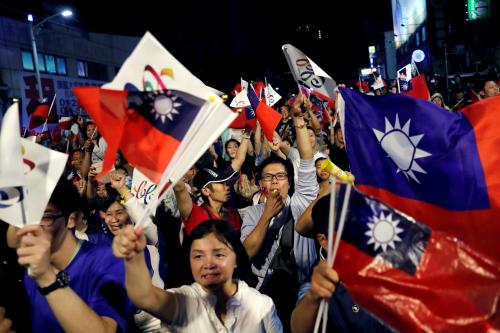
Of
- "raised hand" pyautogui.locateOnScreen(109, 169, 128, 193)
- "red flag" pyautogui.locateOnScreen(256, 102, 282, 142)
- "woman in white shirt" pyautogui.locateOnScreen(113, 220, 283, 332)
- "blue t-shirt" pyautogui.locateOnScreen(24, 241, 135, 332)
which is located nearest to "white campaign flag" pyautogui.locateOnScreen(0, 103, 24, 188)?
"blue t-shirt" pyautogui.locateOnScreen(24, 241, 135, 332)

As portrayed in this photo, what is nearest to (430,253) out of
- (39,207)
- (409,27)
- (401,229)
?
(401,229)

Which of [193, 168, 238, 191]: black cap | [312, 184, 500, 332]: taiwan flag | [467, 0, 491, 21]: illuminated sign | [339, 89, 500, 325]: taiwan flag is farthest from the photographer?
[467, 0, 491, 21]: illuminated sign

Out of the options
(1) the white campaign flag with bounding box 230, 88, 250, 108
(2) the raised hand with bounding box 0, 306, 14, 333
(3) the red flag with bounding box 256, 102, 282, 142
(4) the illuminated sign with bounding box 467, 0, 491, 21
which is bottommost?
(2) the raised hand with bounding box 0, 306, 14, 333

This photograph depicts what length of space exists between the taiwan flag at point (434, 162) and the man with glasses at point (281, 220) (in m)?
0.82

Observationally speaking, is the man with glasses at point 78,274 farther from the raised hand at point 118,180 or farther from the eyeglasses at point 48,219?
the raised hand at point 118,180

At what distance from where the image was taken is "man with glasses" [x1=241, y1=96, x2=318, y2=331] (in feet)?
13.5

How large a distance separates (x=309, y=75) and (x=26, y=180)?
164 inches

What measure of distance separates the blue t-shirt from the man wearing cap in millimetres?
1690

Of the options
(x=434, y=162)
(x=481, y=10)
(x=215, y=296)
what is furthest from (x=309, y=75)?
(x=481, y=10)

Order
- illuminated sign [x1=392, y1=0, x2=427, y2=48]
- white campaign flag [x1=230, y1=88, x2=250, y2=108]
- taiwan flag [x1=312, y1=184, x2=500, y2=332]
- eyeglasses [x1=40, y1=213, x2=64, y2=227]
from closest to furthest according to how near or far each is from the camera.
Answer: taiwan flag [x1=312, y1=184, x2=500, y2=332] → eyeglasses [x1=40, y1=213, x2=64, y2=227] → white campaign flag [x1=230, y1=88, x2=250, y2=108] → illuminated sign [x1=392, y1=0, x2=427, y2=48]

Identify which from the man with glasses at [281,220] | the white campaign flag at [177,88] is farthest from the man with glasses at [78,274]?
the man with glasses at [281,220]

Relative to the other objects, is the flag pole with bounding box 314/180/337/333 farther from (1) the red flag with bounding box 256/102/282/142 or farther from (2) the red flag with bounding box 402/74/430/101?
(2) the red flag with bounding box 402/74/430/101

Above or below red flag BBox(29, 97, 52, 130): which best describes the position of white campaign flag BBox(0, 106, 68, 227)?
below

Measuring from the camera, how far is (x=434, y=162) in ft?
11.3
